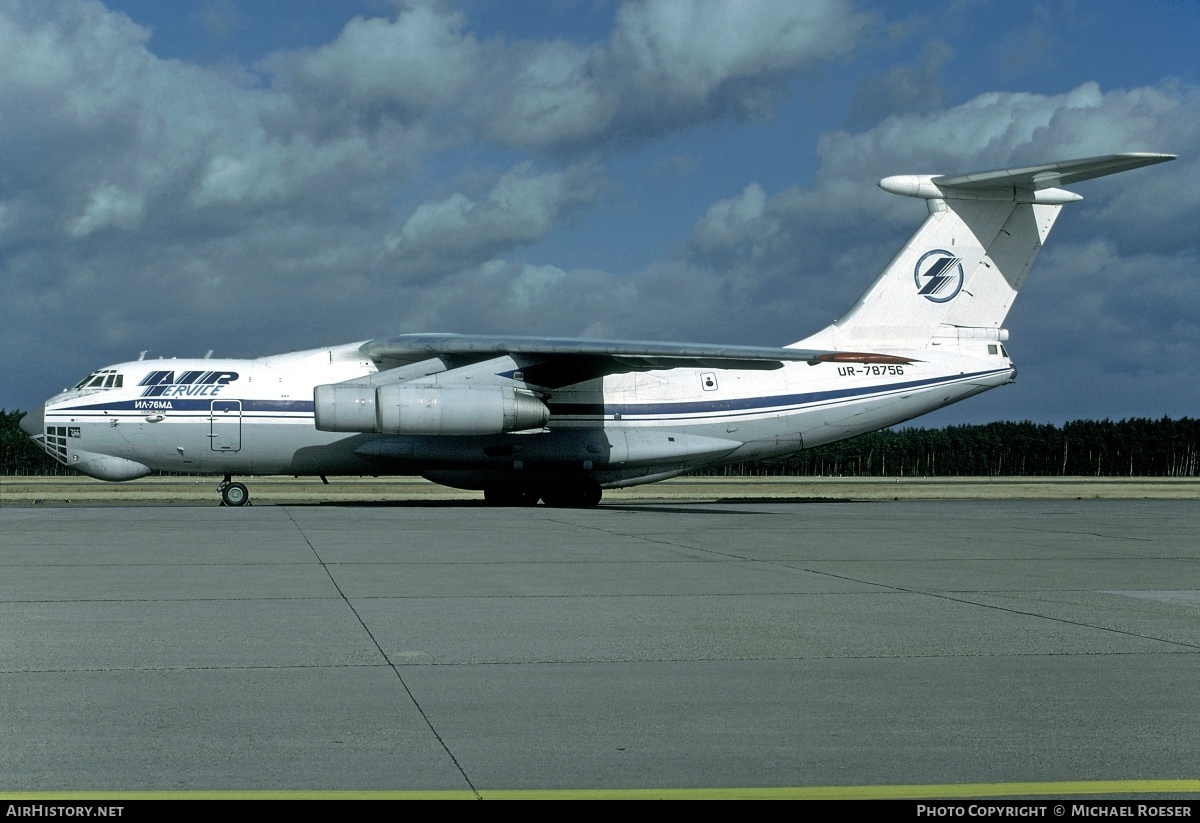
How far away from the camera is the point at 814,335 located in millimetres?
27188

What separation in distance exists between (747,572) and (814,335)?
635 inches

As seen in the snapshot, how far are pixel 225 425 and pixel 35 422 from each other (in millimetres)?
3975

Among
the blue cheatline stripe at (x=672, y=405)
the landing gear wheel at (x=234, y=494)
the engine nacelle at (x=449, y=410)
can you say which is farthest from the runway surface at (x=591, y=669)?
the landing gear wheel at (x=234, y=494)

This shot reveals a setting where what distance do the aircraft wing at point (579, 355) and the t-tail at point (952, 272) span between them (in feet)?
4.49

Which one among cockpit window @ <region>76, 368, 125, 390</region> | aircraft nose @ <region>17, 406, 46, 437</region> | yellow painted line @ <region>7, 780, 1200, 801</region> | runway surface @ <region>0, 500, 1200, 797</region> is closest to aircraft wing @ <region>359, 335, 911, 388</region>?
cockpit window @ <region>76, 368, 125, 390</region>

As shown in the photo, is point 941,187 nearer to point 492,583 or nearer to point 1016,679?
point 492,583

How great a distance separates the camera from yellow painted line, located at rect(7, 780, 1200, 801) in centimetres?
438

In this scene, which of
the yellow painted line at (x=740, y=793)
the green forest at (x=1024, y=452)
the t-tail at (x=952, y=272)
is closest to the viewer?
the yellow painted line at (x=740, y=793)

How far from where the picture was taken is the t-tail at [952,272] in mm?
26703

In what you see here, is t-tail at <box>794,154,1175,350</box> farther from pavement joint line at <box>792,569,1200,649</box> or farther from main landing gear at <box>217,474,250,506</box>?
pavement joint line at <box>792,569,1200,649</box>

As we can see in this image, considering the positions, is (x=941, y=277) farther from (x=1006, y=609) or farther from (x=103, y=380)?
(x=1006, y=609)

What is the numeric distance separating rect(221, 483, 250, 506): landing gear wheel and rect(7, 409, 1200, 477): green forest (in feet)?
183

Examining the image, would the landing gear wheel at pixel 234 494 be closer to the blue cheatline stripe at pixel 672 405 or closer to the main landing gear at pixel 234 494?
the main landing gear at pixel 234 494

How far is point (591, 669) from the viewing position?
6.83m
